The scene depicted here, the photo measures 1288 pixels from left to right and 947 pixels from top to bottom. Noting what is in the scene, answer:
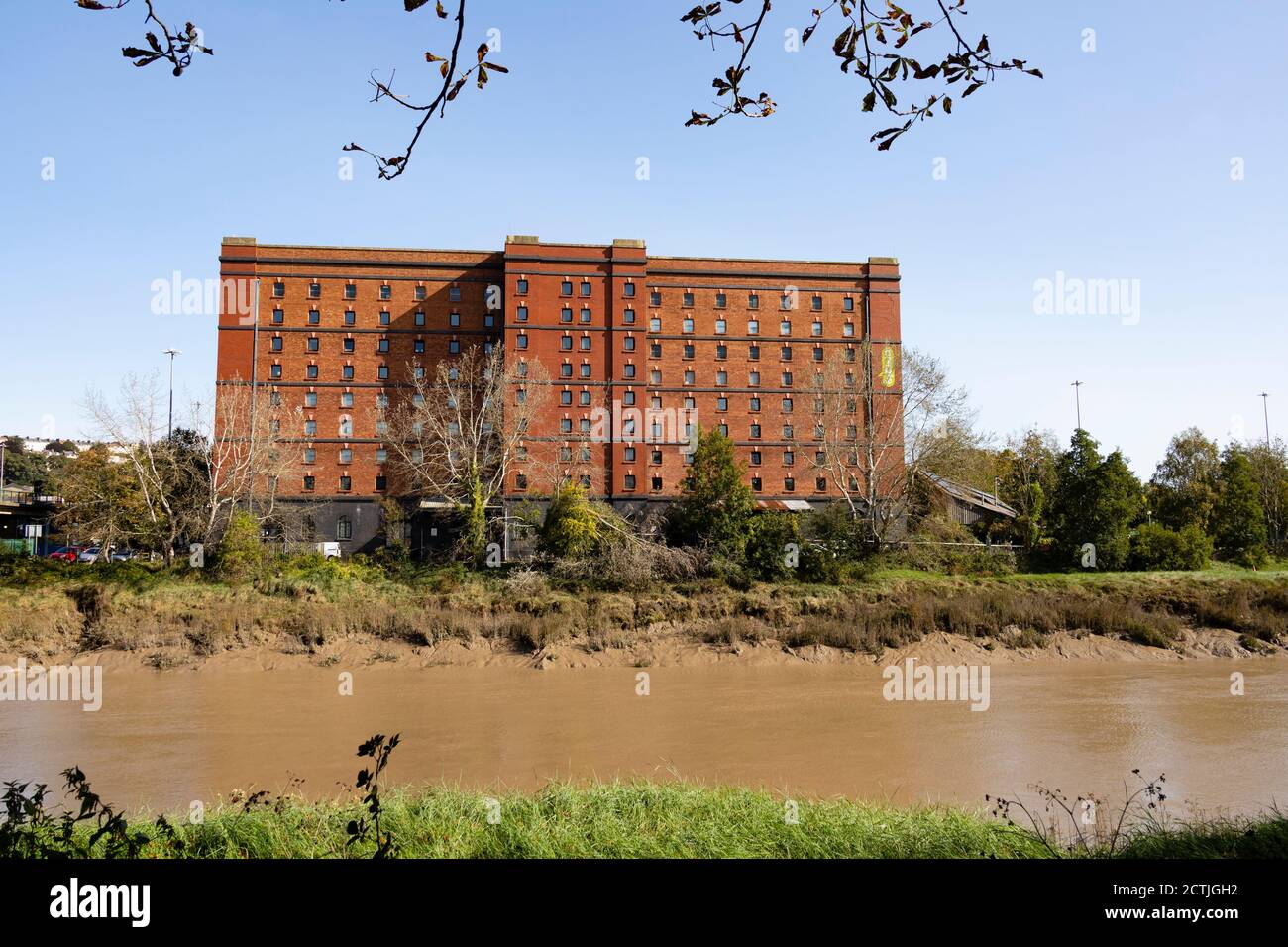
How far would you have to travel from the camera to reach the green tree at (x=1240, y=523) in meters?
38.4

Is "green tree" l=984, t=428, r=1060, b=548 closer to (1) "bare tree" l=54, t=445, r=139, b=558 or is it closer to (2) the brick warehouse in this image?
(2) the brick warehouse

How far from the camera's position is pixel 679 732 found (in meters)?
16.4

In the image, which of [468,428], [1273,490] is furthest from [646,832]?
[1273,490]

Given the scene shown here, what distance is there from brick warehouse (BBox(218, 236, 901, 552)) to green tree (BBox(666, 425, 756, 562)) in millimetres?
17068

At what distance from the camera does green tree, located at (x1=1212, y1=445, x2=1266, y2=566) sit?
126 feet

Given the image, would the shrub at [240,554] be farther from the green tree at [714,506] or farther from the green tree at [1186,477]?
the green tree at [1186,477]

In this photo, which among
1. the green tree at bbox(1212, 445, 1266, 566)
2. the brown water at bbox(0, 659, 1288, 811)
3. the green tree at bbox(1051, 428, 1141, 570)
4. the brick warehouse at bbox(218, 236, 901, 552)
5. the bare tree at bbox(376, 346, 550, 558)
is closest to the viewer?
the brown water at bbox(0, 659, 1288, 811)

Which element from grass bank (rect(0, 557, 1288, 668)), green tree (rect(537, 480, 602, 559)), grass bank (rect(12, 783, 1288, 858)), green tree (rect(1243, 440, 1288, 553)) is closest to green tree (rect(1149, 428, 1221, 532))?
green tree (rect(1243, 440, 1288, 553))

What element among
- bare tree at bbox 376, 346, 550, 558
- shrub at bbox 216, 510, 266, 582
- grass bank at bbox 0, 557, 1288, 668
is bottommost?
grass bank at bbox 0, 557, 1288, 668

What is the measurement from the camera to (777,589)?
3181 centimetres

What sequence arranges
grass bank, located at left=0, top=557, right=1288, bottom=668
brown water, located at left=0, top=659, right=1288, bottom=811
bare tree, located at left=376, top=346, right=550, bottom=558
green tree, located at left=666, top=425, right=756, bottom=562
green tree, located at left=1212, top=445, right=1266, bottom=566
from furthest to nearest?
1. bare tree, located at left=376, top=346, right=550, bottom=558
2. green tree, located at left=1212, top=445, right=1266, bottom=566
3. green tree, located at left=666, top=425, right=756, bottom=562
4. grass bank, located at left=0, top=557, right=1288, bottom=668
5. brown water, located at left=0, top=659, right=1288, bottom=811

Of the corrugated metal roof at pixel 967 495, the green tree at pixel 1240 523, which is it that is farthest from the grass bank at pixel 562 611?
the corrugated metal roof at pixel 967 495

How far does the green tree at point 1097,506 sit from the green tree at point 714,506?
14.6m
